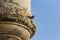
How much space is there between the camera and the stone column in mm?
5277

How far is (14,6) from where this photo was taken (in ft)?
18.1

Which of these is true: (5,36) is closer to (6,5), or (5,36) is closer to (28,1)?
(6,5)

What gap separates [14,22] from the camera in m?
5.35

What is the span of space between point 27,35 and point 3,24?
61 cm

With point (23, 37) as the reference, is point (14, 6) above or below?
above

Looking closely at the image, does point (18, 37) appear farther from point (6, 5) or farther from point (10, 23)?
point (6, 5)

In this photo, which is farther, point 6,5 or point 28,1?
point 28,1

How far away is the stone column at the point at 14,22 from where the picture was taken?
208 inches

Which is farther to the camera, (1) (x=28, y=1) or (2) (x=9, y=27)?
(1) (x=28, y=1)

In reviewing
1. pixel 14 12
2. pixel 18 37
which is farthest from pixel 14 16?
pixel 18 37

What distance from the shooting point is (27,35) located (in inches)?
215

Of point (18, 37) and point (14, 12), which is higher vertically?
point (14, 12)

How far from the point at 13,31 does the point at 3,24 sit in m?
0.27

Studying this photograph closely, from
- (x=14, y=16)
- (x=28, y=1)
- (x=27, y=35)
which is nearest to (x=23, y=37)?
(x=27, y=35)
